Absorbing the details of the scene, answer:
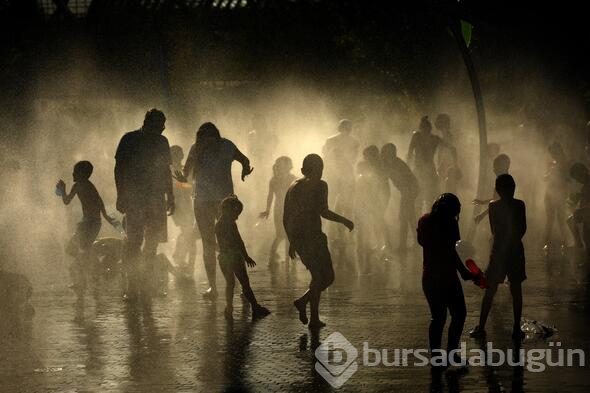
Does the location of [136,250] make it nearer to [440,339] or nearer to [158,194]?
[158,194]

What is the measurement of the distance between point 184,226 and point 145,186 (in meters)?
3.09

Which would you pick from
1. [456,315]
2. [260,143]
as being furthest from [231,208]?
[260,143]

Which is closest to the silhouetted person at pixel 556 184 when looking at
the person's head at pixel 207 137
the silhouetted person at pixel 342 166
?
the silhouetted person at pixel 342 166

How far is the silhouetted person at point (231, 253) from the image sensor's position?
48.4ft

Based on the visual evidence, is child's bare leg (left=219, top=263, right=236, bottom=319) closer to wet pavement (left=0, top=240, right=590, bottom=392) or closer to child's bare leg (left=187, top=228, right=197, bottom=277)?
wet pavement (left=0, top=240, right=590, bottom=392)

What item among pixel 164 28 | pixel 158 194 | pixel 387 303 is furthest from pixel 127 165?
pixel 164 28

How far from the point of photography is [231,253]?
1491 cm

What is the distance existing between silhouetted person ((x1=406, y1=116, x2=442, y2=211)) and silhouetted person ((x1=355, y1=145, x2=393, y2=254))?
1201 mm

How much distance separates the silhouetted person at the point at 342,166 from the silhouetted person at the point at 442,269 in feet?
38.7

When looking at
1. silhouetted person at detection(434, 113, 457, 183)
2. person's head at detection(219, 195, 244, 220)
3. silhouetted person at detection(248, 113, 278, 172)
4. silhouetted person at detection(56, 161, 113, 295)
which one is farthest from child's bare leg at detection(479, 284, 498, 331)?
silhouetted person at detection(248, 113, 278, 172)

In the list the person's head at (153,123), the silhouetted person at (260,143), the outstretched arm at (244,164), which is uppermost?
the silhouetted person at (260,143)

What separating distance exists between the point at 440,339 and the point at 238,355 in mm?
1476

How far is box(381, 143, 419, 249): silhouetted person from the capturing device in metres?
22.5

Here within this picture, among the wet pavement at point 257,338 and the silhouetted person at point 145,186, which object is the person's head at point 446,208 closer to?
the wet pavement at point 257,338
